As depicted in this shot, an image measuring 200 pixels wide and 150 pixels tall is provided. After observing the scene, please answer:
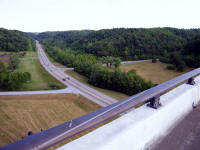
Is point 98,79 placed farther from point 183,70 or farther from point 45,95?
point 183,70

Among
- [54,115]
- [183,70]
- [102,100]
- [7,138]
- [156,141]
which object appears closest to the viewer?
[156,141]

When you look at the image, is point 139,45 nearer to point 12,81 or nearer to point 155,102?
point 12,81

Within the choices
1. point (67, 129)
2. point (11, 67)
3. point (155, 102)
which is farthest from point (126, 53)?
point (67, 129)

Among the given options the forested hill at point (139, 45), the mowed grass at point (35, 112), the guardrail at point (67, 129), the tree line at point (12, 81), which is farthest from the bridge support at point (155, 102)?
the forested hill at point (139, 45)

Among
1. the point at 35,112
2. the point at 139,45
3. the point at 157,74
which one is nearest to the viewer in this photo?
A: the point at 35,112

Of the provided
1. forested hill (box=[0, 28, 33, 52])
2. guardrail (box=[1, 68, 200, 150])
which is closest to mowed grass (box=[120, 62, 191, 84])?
guardrail (box=[1, 68, 200, 150])

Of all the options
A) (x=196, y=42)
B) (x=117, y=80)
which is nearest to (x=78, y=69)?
(x=117, y=80)

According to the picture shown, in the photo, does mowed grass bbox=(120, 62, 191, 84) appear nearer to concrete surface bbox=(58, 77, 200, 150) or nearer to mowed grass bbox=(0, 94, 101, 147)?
mowed grass bbox=(0, 94, 101, 147)
